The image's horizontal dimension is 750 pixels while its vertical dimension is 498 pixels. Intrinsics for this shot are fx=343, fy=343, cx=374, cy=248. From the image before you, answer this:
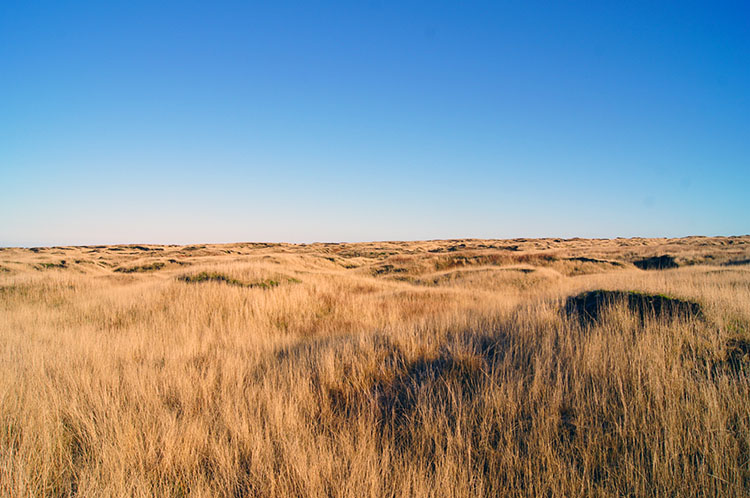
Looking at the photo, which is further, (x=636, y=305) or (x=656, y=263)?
(x=656, y=263)

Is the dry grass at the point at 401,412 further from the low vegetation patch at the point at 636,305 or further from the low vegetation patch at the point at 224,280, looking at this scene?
the low vegetation patch at the point at 224,280

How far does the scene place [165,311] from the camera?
8414 millimetres

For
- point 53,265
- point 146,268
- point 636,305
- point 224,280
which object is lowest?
point 146,268

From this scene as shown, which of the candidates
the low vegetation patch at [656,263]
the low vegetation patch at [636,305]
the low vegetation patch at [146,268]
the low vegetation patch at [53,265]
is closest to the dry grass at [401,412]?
the low vegetation patch at [636,305]

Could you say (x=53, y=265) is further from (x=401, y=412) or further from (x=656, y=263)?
(x=656, y=263)

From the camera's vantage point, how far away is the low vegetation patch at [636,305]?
16.2ft

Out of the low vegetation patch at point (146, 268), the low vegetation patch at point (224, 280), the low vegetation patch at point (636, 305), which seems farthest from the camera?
the low vegetation patch at point (146, 268)

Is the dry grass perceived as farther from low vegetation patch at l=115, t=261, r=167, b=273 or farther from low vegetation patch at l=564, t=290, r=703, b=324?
low vegetation patch at l=115, t=261, r=167, b=273

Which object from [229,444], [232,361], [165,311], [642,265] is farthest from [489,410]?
[642,265]

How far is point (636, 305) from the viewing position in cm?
538

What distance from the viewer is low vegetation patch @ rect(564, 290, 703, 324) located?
495cm

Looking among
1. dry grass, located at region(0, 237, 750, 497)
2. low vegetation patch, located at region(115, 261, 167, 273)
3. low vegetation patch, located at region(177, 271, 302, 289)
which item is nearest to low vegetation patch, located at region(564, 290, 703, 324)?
dry grass, located at region(0, 237, 750, 497)

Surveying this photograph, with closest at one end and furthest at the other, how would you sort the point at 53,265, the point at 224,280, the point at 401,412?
the point at 401,412
the point at 224,280
the point at 53,265

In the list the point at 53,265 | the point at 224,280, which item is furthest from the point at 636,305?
the point at 53,265
